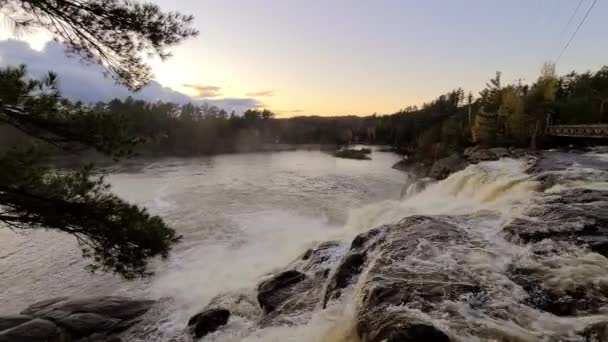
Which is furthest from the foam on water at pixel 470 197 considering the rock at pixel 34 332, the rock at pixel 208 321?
the rock at pixel 34 332

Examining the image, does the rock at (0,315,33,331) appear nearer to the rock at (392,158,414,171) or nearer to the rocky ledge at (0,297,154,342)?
the rocky ledge at (0,297,154,342)

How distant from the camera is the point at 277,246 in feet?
41.3

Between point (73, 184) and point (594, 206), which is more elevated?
point (73, 184)

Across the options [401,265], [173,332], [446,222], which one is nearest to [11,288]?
[173,332]

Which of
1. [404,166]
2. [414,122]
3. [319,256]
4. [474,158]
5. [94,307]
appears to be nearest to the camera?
[94,307]

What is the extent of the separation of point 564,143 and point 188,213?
2230cm

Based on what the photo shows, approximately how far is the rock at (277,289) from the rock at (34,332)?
3.74 meters

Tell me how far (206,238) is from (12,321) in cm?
688

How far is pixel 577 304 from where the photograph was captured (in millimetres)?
4316

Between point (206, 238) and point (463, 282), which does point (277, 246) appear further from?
point (463, 282)

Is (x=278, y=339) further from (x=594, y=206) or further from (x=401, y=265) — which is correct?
(x=594, y=206)

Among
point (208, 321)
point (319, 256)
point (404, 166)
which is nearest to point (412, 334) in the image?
point (208, 321)

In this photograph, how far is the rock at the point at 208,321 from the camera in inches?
262

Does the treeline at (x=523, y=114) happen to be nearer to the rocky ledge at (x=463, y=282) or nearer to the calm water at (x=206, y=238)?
the calm water at (x=206, y=238)
